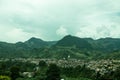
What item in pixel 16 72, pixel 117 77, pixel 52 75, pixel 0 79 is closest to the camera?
pixel 0 79

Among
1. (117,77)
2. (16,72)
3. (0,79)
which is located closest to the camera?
(0,79)

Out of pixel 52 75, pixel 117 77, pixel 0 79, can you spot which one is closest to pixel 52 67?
pixel 52 75

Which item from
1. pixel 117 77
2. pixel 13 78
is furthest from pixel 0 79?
pixel 117 77

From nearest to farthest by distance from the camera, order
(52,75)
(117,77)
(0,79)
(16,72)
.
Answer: (0,79) < (52,75) < (16,72) < (117,77)

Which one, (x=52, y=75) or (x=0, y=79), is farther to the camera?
(x=52, y=75)

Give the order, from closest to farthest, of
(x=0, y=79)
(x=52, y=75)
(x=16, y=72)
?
(x=0, y=79), (x=52, y=75), (x=16, y=72)

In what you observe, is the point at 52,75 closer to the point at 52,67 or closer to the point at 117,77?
the point at 52,67

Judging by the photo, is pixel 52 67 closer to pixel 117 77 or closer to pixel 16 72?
pixel 16 72

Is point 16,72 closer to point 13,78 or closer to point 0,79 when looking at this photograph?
point 13,78
